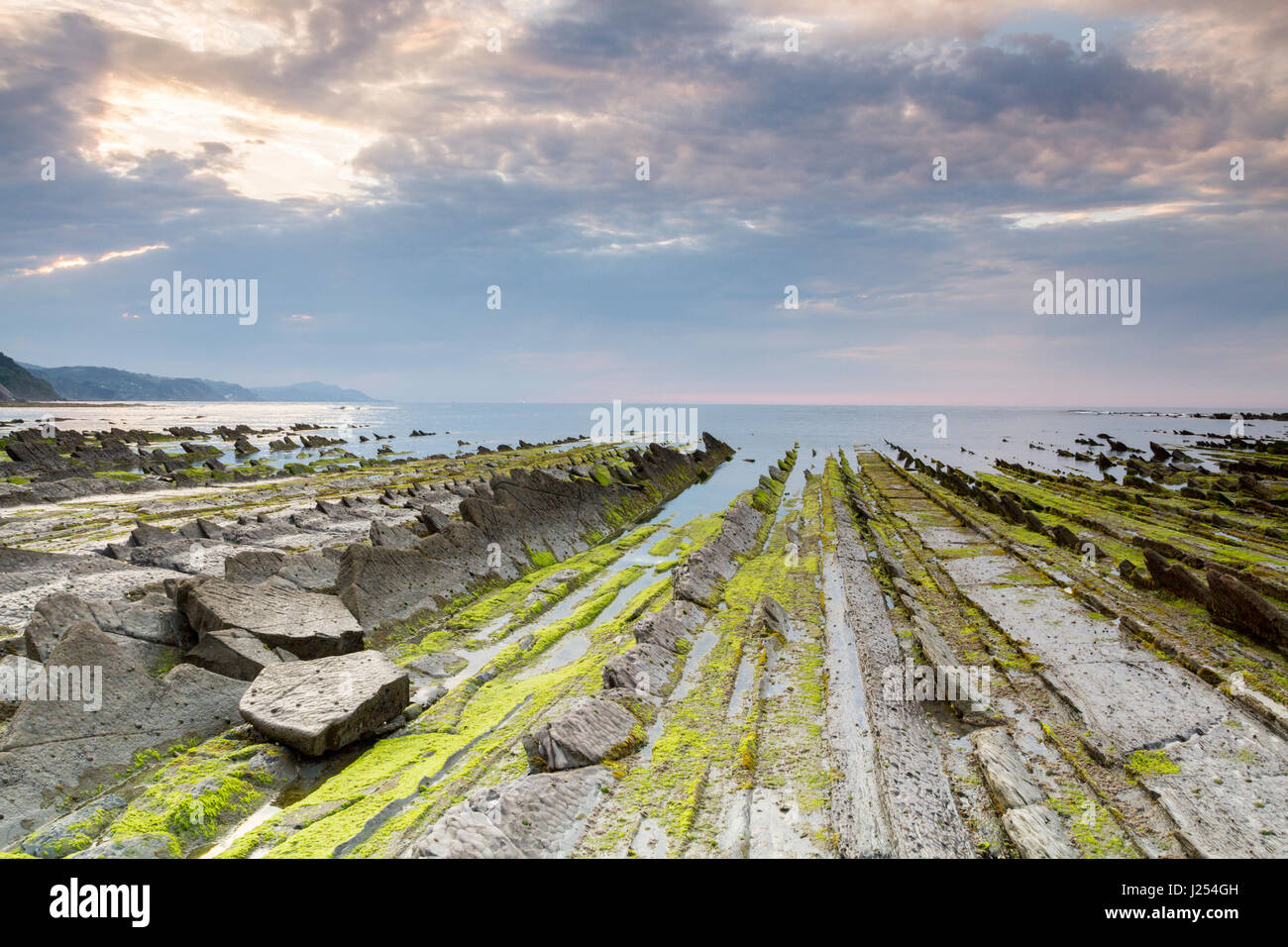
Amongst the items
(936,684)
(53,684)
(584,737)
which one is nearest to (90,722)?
(53,684)

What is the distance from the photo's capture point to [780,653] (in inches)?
515

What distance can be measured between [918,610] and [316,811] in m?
13.7

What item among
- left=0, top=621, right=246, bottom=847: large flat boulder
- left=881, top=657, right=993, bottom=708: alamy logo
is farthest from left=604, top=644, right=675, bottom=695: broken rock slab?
left=0, top=621, right=246, bottom=847: large flat boulder

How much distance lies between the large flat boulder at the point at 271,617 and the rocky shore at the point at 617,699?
0.23ft

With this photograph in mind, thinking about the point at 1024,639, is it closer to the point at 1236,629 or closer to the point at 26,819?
the point at 1236,629

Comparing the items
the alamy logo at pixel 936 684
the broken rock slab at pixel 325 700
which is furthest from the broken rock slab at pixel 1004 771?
the broken rock slab at pixel 325 700

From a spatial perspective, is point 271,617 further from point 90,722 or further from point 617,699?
point 617,699

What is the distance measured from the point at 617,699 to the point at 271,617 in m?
6.91
